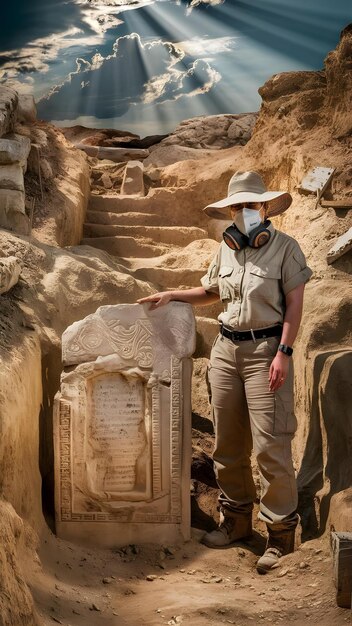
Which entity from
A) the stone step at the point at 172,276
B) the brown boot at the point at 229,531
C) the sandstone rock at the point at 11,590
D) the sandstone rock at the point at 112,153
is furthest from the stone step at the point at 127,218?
the sandstone rock at the point at 11,590

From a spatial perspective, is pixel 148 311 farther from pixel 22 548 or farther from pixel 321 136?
pixel 321 136

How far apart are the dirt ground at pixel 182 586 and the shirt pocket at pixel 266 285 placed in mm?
1391

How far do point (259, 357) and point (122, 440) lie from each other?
3.29ft

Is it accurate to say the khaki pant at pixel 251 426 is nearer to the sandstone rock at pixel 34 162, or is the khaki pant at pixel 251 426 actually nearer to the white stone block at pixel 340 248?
the white stone block at pixel 340 248

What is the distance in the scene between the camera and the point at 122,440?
5.05m

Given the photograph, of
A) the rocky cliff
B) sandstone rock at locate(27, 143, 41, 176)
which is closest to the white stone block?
the rocky cliff

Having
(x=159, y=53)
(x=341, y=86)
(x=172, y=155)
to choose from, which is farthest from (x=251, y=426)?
(x=172, y=155)

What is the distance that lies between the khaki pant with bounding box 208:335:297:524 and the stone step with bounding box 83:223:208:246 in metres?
3.86

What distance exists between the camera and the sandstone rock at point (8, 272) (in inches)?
210

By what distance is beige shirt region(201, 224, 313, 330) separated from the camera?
469 cm

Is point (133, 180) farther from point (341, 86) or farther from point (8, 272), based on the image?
point (8, 272)

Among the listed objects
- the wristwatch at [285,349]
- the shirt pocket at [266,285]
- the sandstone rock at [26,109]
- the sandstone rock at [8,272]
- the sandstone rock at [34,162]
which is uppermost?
the sandstone rock at [26,109]

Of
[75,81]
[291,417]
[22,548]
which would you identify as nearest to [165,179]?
[75,81]

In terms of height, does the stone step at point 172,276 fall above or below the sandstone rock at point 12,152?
below
